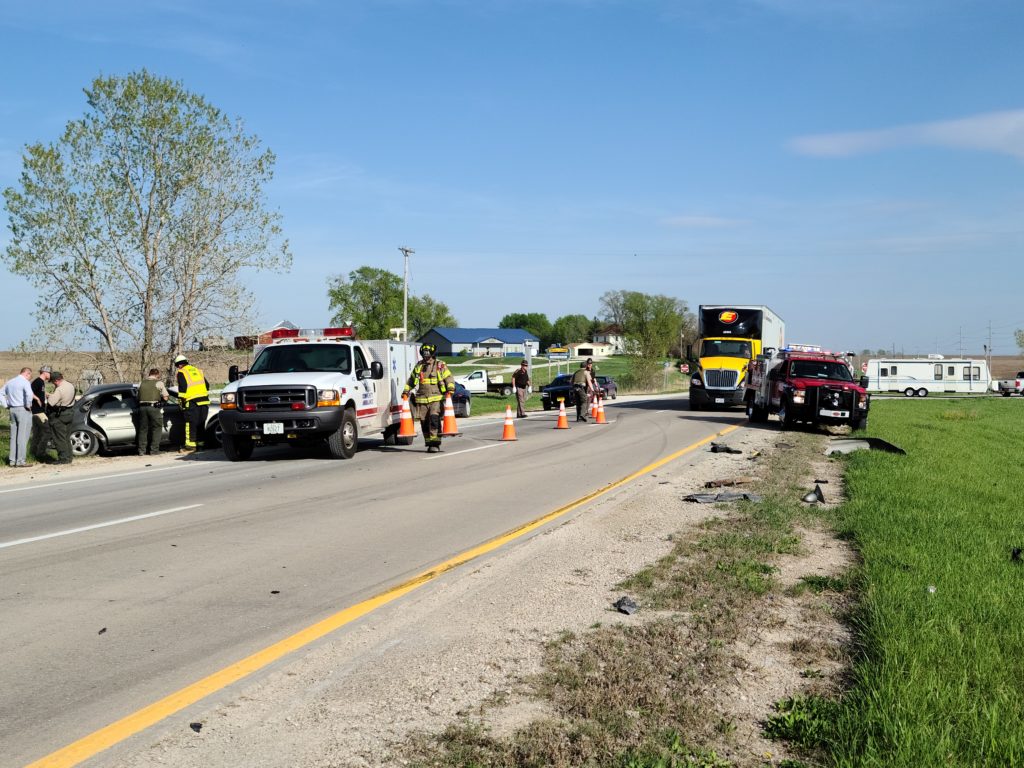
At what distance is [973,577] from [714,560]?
6.18 feet

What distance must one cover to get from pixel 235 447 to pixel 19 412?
153 inches

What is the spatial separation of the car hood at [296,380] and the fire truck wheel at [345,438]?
595mm

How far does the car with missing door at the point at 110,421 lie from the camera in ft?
61.6

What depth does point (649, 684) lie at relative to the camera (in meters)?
4.52

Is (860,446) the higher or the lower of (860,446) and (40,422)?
the lower

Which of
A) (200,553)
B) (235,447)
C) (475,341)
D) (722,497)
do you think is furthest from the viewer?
(475,341)

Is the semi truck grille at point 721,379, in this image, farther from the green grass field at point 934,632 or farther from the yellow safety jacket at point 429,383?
the green grass field at point 934,632

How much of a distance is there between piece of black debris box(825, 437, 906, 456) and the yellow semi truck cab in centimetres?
1330

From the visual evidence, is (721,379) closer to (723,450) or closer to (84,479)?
(723,450)

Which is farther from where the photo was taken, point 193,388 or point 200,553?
point 193,388

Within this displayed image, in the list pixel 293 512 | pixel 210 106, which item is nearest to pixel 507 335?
pixel 210 106

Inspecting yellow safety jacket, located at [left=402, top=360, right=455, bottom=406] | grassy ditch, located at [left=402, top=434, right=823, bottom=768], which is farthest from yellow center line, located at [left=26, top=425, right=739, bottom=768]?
yellow safety jacket, located at [left=402, top=360, right=455, bottom=406]

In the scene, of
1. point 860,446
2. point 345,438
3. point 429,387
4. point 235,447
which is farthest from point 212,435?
point 860,446

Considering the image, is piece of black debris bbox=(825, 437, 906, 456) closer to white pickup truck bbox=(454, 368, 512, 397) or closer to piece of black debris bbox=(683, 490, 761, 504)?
piece of black debris bbox=(683, 490, 761, 504)
